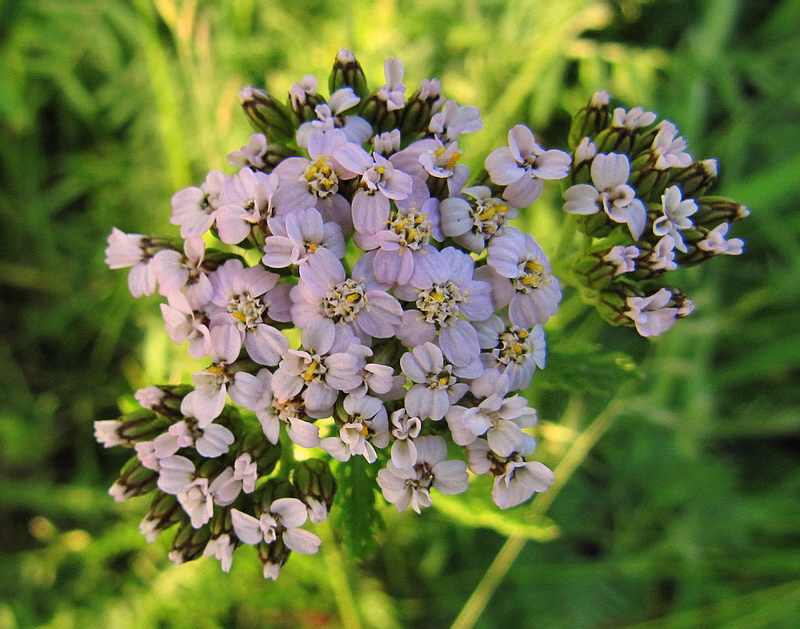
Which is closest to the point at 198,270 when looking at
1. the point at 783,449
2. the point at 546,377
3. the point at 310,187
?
the point at 310,187

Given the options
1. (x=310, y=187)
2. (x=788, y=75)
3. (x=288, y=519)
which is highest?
(x=310, y=187)

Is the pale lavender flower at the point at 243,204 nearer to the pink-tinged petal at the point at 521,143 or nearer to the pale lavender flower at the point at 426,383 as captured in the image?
the pale lavender flower at the point at 426,383

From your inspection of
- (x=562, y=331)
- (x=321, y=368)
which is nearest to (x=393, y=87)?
(x=321, y=368)

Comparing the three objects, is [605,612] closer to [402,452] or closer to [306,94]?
[402,452]

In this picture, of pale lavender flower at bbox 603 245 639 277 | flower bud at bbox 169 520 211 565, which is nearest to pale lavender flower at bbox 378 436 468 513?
flower bud at bbox 169 520 211 565

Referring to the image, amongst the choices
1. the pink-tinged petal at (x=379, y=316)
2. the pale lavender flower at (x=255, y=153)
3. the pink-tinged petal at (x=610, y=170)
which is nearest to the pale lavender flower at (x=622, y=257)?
the pink-tinged petal at (x=610, y=170)

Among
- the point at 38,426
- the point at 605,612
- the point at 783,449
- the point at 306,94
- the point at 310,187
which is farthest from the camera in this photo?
the point at 783,449

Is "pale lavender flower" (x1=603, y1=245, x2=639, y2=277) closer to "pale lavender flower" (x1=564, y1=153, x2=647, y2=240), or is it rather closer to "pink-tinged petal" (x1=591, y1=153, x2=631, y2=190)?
"pale lavender flower" (x1=564, y1=153, x2=647, y2=240)

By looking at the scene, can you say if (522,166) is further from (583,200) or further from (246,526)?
(246,526)
